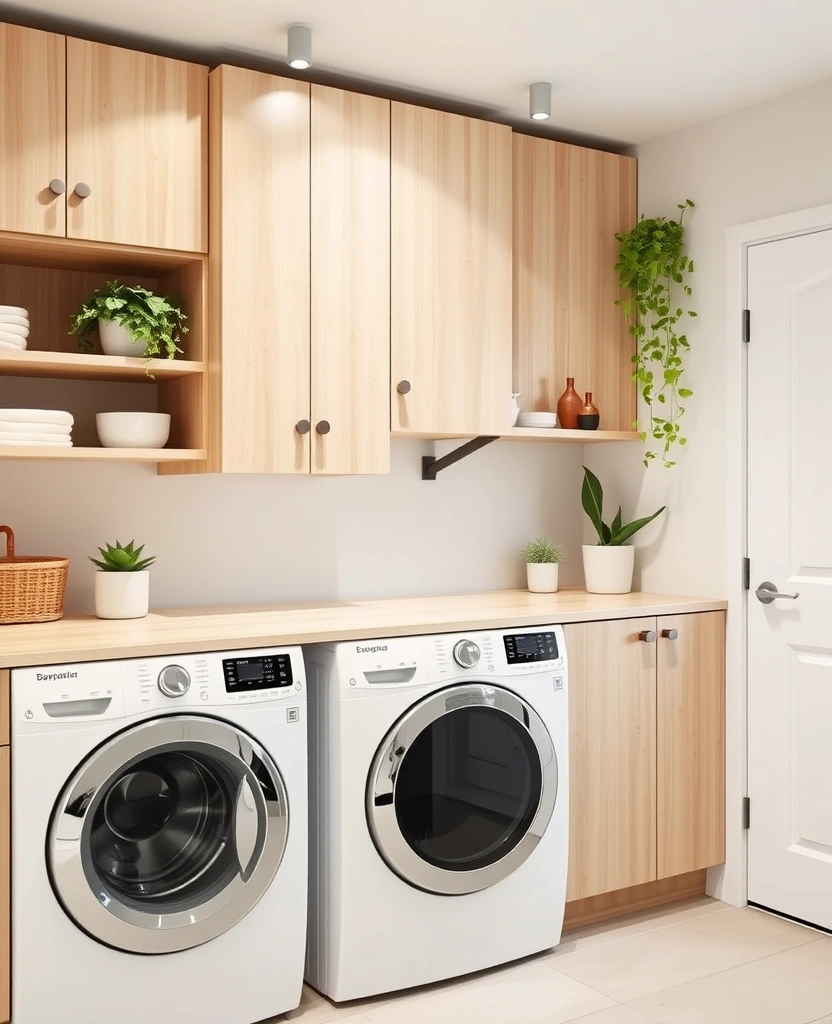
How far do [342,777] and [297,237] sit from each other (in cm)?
142

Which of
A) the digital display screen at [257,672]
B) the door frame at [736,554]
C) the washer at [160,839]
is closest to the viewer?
the washer at [160,839]

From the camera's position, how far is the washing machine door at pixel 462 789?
2588 mm

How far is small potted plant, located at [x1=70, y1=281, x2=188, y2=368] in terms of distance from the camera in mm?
2691

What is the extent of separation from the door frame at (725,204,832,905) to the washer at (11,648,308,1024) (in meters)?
1.47

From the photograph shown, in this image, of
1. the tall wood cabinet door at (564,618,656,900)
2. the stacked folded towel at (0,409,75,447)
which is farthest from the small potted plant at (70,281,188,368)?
the tall wood cabinet door at (564,618,656,900)

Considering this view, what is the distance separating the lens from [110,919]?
2230mm

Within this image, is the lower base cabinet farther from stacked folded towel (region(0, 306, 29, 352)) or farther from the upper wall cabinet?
stacked folded towel (region(0, 306, 29, 352))

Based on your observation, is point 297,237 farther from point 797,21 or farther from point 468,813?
point 468,813

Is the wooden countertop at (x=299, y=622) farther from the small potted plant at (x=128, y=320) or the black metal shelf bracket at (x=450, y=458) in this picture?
the small potted plant at (x=128, y=320)

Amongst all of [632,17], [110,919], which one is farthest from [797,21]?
[110,919]

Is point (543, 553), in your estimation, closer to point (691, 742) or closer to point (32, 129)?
point (691, 742)

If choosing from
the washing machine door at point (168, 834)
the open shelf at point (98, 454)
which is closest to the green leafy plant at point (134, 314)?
the open shelf at point (98, 454)

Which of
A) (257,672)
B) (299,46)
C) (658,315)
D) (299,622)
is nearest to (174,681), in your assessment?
(257,672)

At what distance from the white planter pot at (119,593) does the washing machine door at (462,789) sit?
2.46 feet
